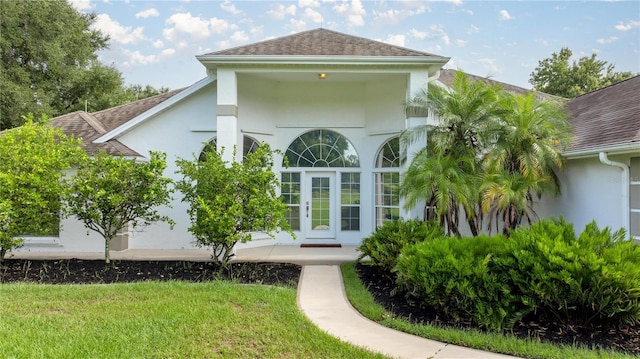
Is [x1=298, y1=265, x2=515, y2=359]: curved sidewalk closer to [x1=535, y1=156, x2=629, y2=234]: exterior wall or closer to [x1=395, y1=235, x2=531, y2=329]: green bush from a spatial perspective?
[x1=395, y1=235, x2=531, y2=329]: green bush

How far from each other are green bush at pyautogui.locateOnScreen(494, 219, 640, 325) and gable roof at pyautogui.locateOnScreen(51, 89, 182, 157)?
9.10 meters

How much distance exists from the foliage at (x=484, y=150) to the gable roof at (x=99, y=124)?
25.3 ft

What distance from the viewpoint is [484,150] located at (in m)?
8.33

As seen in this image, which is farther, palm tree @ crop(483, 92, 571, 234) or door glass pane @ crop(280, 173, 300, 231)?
door glass pane @ crop(280, 173, 300, 231)

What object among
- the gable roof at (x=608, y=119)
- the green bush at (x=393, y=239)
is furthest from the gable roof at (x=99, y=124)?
the gable roof at (x=608, y=119)

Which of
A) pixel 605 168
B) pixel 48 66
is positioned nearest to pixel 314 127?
pixel 605 168

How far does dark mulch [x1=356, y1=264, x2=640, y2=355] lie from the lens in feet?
14.7

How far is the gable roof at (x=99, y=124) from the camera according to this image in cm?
1045

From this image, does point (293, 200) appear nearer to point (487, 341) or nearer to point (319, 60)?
point (319, 60)

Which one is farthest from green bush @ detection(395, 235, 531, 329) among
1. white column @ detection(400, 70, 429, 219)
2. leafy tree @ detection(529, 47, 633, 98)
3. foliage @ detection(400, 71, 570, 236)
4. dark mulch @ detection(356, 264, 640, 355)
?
leafy tree @ detection(529, 47, 633, 98)

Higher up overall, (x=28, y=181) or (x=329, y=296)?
(x=28, y=181)

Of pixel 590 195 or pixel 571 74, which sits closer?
pixel 590 195

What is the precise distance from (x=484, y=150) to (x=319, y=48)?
4.92m

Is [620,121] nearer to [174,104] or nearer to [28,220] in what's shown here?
[174,104]
